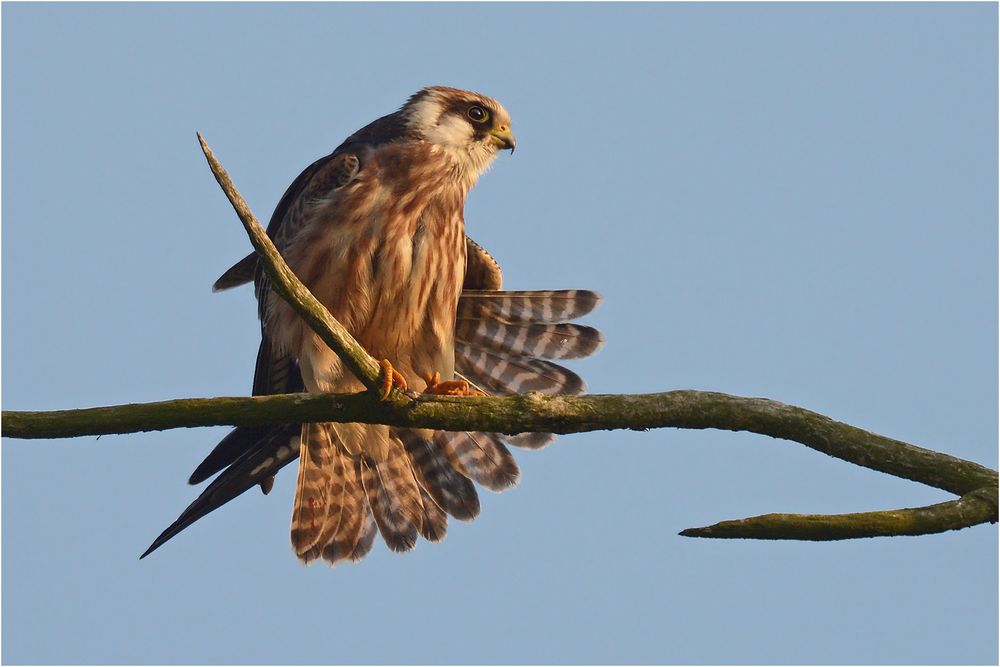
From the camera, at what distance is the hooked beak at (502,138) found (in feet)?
19.4

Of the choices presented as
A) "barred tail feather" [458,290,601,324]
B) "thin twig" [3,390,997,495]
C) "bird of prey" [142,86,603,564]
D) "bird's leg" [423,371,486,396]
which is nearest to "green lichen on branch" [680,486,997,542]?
"thin twig" [3,390,997,495]

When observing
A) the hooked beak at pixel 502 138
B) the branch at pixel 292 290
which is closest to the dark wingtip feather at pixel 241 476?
the branch at pixel 292 290

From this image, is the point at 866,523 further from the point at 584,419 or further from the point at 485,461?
the point at 485,461

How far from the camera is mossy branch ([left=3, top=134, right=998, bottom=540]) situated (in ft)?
9.96

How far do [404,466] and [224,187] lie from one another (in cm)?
307

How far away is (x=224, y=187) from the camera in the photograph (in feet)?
10.6

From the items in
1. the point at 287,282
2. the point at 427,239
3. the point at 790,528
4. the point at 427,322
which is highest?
the point at 427,239

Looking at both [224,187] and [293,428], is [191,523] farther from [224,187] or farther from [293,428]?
[224,187]

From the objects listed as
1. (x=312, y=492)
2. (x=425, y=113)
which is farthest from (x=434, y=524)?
(x=425, y=113)

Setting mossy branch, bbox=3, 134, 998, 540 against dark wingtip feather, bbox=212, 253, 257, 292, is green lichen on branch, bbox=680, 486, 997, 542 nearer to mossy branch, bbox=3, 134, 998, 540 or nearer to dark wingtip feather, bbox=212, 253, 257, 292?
mossy branch, bbox=3, 134, 998, 540

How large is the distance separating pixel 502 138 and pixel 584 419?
2.63 m

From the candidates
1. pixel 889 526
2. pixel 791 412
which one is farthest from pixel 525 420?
pixel 889 526

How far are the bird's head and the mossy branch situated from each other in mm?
2233

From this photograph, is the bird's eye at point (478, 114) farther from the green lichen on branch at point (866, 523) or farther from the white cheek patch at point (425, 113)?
the green lichen on branch at point (866, 523)
